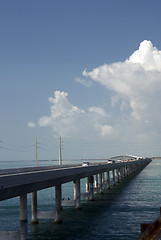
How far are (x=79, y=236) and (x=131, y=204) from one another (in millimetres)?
21258

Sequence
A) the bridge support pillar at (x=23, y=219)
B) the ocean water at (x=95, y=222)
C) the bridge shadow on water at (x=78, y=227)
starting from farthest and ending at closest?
the ocean water at (x=95, y=222) → the bridge shadow on water at (x=78, y=227) → the bridge support pillar at (x=23, y=219)

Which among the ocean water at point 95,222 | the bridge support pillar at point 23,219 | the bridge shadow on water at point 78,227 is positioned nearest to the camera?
the bridge support pillar at point 23,219

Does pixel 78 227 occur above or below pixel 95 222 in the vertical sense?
above

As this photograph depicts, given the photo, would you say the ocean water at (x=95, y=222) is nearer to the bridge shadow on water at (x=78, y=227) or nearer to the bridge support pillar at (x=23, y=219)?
the bridge shadow on water at (x=78, y=227)

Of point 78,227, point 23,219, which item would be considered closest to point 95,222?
point 78,227

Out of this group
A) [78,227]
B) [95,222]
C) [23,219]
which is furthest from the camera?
[95,222]

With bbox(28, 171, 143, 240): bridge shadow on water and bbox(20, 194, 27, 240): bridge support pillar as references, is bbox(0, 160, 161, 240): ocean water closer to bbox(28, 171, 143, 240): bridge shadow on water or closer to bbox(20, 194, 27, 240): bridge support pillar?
bbox(28, 171, 143, 240): bridge shadow on water

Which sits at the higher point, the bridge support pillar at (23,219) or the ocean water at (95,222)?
the bridge support pillar at (23,219)

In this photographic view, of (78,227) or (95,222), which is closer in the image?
(78,227)

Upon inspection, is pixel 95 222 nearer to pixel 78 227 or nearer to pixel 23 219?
pixel 78 227

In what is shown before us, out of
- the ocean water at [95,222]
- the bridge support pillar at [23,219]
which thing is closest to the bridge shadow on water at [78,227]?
the ocean water at [95,222]

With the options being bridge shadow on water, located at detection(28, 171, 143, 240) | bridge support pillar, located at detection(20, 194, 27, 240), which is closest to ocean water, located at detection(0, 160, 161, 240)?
bridge shadow on water, located at detection(28, 171, 143, 240)

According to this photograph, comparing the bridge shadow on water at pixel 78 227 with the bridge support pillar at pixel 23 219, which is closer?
the bridge support pillar at pixel 23 219

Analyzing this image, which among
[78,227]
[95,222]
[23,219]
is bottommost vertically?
[95,222]
